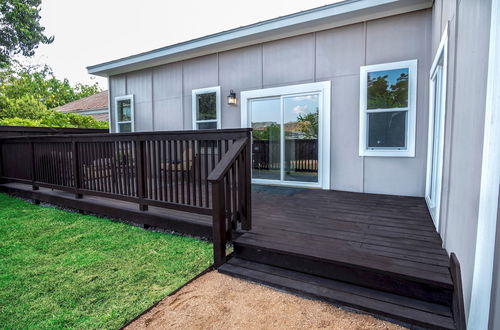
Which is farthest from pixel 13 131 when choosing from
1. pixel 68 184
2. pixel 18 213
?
pixel 68 184

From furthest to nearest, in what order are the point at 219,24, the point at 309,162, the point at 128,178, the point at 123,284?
the point at 219,24
the point at 309,162
the point at 128,178
the point at 123,284

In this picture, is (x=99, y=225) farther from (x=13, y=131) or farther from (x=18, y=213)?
(x=13, y=131)

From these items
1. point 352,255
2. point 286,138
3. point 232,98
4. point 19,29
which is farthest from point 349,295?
point 19,29

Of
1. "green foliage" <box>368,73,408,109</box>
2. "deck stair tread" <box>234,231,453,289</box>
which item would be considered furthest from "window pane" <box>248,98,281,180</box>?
"deck stair tread" <box>234,231,453,289</box>

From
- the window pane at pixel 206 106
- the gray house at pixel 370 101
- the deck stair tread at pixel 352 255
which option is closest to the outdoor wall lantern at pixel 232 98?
the gray house at pixel 370 101

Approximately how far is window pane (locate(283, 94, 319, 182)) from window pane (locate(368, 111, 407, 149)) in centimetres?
94

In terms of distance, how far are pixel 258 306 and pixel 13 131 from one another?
8951 millimetres

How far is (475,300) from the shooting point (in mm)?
1281

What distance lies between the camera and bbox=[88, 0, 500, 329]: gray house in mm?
1351

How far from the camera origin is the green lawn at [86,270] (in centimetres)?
193

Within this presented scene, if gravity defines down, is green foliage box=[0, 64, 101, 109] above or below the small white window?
above

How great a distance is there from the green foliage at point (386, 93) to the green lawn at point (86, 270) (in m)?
3.50

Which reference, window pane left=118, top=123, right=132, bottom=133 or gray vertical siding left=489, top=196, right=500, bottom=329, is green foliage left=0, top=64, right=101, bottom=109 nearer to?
window pane left=118, top=123, right=132, bottom=133

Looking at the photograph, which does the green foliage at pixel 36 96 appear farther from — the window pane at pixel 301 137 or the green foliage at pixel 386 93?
the green foliage at pixel 386 93
